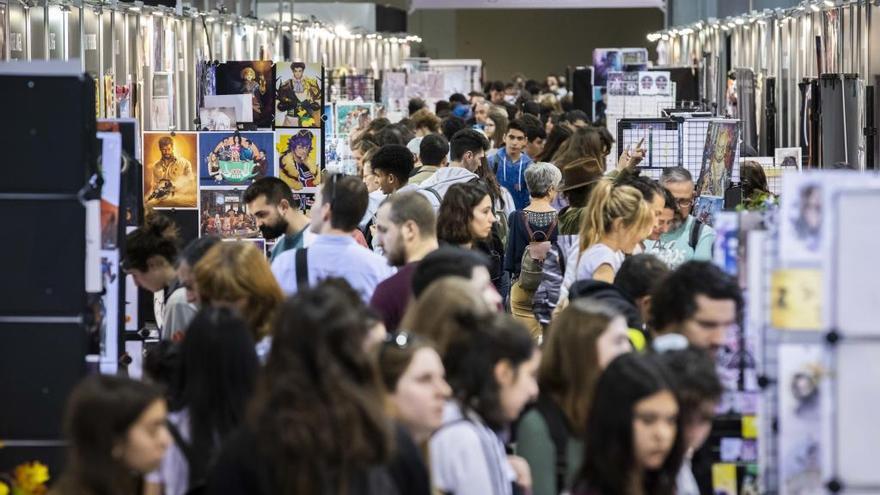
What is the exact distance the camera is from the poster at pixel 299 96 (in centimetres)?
1042

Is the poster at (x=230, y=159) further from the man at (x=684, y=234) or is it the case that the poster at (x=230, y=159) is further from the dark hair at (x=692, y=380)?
the dark hair at (x=692, y=380)

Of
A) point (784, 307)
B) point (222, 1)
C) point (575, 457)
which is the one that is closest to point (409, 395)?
point (575, 457)

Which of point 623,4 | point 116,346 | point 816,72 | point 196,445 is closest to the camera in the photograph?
point 196,445

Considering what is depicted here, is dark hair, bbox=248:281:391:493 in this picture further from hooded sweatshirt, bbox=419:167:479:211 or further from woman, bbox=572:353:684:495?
hooded sweatshirt, bbox=419:167:479:211

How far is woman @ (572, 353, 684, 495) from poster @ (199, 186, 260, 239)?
6.11 m

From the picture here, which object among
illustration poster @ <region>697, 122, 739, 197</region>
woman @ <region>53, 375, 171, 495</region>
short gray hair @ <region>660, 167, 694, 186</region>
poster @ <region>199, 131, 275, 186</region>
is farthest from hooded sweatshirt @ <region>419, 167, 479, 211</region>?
woman @ <region>53, 375, 171, 495</region>

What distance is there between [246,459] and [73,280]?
1.96 m

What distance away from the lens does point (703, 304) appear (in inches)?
187

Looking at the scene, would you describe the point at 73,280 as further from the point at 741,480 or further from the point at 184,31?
the point at 184,31

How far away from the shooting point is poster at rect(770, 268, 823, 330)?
3869mm

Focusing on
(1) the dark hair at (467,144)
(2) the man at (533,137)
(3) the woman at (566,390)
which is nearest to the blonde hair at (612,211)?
(3) the woman at (566,390)

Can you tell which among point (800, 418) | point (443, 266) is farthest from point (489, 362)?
point (443, 266)

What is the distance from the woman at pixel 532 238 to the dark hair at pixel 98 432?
190 inches

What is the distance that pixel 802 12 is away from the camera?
62.3 feet
